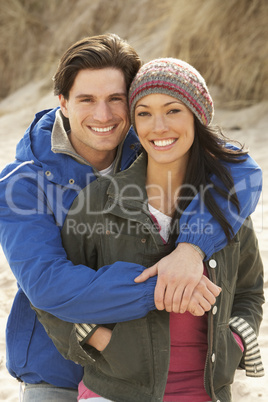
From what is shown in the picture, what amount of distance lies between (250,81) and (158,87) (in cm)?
499

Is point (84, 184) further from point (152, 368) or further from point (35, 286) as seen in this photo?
point (152, 368)

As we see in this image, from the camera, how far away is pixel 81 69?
2500 mm

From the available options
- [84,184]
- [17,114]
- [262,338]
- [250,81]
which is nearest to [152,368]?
[84,184]

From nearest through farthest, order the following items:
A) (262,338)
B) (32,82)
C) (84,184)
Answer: (84,184), (262,338), (32,82)

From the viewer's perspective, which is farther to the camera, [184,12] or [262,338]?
[184,12]

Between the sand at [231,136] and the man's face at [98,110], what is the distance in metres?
1.35

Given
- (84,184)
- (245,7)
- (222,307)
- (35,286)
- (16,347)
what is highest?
(245,7)

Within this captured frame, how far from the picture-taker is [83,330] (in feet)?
6.66

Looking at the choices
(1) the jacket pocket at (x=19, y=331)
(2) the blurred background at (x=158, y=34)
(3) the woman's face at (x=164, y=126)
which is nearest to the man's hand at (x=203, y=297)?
(3) the woman's face at (x=164, y=126)

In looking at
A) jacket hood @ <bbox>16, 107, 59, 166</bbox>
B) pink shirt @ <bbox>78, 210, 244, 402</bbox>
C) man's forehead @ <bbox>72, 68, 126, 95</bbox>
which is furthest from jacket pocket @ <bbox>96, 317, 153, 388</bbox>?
man's forehead @ <bbox>72, 68, 126, 95</bbox>

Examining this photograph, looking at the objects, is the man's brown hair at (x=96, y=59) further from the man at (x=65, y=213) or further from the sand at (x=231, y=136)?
the sand at (x=231, y=136)

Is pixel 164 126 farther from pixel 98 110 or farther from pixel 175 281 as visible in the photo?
pixel 175 281

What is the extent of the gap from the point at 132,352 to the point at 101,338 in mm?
126

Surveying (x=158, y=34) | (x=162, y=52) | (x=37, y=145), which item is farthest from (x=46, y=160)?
(x=158, y=34)
